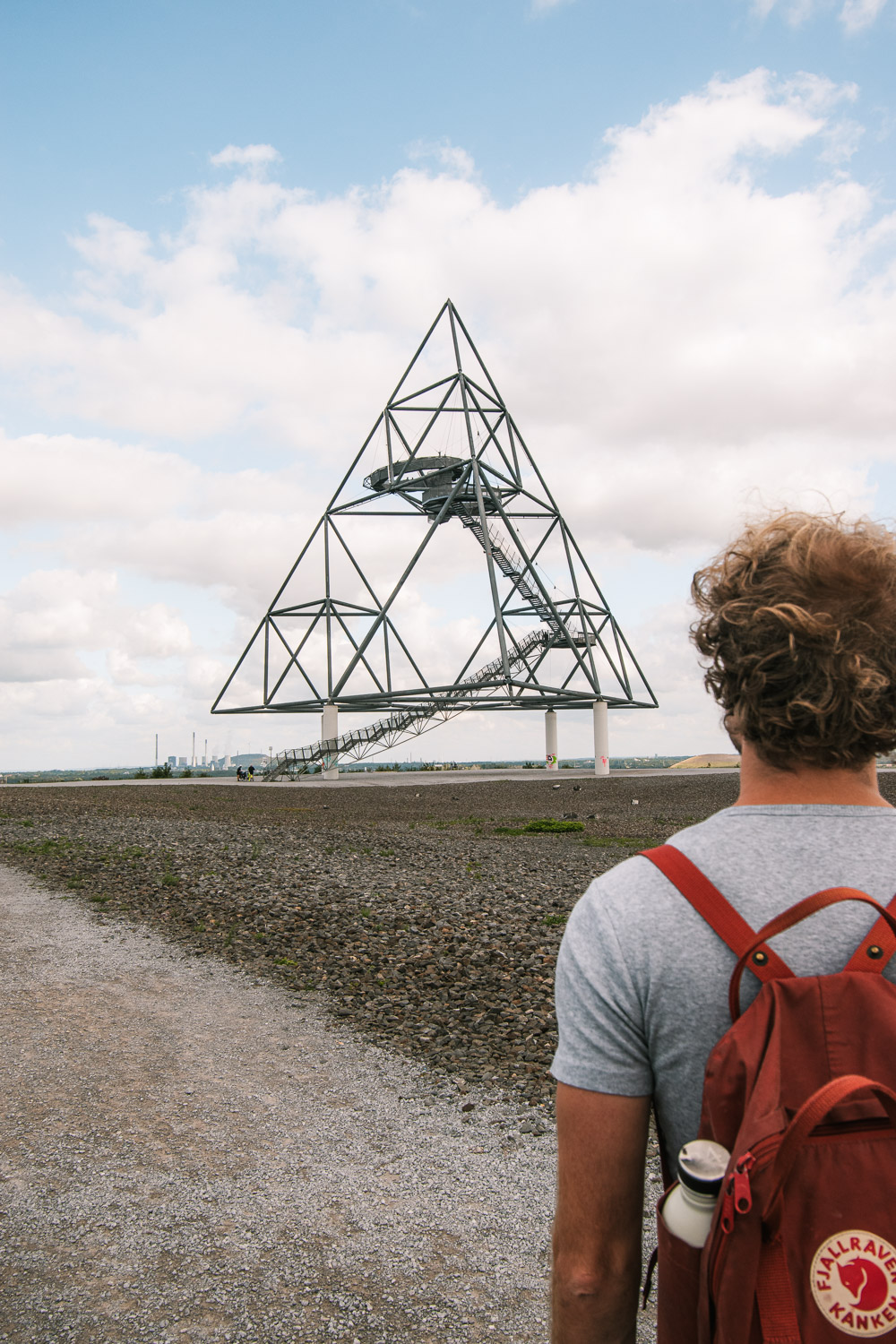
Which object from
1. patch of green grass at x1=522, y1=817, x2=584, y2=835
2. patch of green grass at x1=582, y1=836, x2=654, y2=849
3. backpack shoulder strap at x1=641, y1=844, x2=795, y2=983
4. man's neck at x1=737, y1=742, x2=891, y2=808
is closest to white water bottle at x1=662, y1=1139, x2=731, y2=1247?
backpack shoulder strap at x1=641, y1=844, x2=795, y2=983

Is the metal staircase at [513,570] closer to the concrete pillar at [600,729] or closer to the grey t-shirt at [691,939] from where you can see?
the concrete pillar at [600,729]

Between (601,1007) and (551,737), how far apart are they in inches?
1982

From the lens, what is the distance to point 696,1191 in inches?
51.1

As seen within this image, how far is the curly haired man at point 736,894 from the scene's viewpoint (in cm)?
144

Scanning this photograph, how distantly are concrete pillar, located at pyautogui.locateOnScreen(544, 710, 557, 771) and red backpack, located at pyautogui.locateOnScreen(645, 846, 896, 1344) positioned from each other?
50.0 m

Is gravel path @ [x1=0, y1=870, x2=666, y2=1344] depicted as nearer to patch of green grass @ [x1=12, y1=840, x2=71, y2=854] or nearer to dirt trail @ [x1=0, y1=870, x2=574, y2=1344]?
dirt trail @ [x1=0, y1=870, x2=574, y2=1344]

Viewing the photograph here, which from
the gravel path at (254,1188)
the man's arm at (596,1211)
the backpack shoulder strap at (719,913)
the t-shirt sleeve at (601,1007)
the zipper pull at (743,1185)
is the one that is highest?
the backpack shoulder strap at (719,913)

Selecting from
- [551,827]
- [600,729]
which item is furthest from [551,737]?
[551,827]

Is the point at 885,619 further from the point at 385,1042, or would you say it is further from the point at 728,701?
the point at 385,1042

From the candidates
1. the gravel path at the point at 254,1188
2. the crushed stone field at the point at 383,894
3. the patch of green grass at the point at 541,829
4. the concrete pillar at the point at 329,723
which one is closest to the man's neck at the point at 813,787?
the gravel path at the point at 254,1188

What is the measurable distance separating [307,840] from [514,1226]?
12.0 meters

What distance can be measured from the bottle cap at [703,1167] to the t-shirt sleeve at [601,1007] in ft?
0.67

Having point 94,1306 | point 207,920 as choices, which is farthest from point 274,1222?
point 207,920

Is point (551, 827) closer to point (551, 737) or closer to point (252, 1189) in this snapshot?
point (252, 1189)
